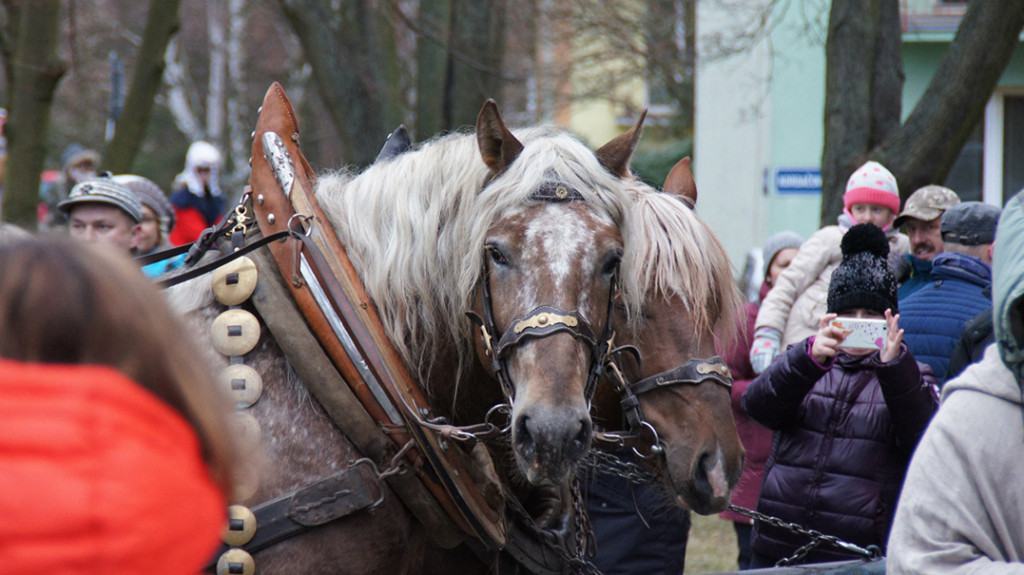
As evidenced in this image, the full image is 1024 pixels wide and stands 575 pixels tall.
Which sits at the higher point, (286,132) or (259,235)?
(286,132)

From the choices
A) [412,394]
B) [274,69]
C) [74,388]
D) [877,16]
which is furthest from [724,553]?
[274,69]

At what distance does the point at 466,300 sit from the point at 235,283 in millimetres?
531

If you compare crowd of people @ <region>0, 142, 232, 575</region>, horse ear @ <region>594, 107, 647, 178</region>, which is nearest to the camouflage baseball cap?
horse ear @ <region>594, 107, 647, 178</region>

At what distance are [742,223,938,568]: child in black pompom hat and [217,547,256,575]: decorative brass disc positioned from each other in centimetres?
176

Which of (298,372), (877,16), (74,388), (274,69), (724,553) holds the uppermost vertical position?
(274,69)

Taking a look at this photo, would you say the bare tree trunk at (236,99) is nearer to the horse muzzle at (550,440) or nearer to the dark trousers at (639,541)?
the dark trousers at (639,541)

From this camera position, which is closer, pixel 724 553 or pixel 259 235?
pixel 259 235

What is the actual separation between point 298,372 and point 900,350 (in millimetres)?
1748

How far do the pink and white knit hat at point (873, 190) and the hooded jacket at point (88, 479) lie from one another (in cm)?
450

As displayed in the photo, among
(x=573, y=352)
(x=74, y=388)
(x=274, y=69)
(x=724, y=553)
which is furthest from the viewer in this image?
(x=274, y=69)

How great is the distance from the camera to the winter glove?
4598 millimetres

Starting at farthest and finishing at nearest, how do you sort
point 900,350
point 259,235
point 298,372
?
point 900,350
point 259,235
point 298,372

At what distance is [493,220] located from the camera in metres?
2.45

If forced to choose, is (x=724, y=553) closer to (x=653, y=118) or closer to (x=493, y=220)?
(x=493, y=220)
